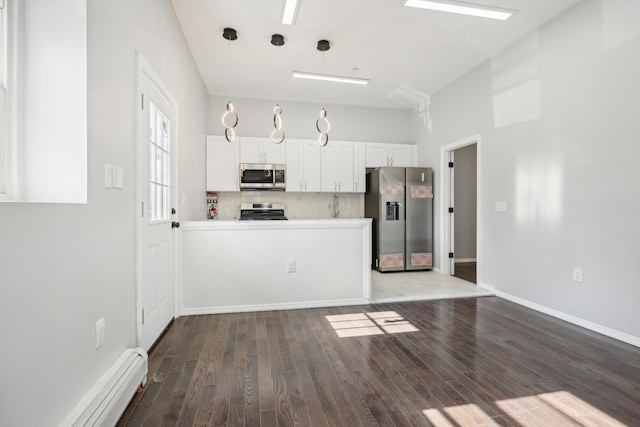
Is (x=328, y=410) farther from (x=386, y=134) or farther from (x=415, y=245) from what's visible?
(x=386, y=134)

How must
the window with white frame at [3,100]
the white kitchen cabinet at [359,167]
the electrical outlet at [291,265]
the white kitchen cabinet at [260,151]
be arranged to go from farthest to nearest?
the white kitchen cabinet at [359,167] < the white kitchen cabinet at [260,151] < the electrical outlet at [291,265] < the window with white frame at [3,100]

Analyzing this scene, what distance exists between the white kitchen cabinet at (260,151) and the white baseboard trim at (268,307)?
9.30ft

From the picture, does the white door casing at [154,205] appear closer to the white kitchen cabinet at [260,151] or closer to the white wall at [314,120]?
the white kitchen cabinet at [260,151]

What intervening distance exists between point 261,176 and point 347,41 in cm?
254

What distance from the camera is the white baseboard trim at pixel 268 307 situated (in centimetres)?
331

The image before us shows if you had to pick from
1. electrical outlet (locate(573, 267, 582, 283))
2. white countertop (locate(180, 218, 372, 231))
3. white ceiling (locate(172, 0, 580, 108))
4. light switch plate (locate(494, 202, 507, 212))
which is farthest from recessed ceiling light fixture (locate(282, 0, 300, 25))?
electrical outlet (locate(573, 267, 582, 283))

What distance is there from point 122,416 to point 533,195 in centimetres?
413

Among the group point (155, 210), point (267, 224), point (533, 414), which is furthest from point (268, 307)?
point (533, 414)

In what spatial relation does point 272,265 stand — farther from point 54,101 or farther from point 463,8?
point 463,8

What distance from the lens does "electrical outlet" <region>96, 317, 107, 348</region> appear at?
1656mm

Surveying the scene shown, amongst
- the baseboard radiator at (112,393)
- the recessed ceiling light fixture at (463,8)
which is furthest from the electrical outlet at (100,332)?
the recessed ceiling light fixture at (463,8)

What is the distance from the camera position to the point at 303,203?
5.97 meters

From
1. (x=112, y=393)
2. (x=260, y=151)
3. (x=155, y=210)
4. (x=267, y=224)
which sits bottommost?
(x=112, y=393)

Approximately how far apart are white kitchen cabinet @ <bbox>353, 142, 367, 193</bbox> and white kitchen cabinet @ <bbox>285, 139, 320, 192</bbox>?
69 cm
